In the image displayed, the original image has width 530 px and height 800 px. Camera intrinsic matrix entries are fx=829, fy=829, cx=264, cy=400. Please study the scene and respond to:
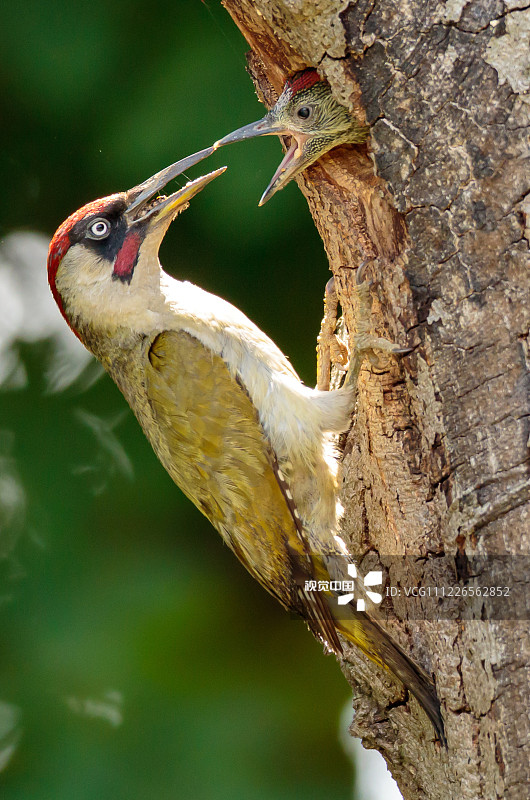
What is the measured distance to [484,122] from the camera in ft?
6.19

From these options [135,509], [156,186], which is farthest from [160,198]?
[135,509]

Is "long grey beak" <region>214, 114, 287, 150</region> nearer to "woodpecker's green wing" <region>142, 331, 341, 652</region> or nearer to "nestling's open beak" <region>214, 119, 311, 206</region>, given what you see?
"nestling's open beak" <region>214, 119, 311, 206</region>

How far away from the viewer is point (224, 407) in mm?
2693

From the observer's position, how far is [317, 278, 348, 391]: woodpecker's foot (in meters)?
2.93

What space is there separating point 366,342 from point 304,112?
0.67m

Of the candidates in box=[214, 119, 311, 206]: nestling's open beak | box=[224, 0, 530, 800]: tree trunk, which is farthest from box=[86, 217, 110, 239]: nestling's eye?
box=[224, 0, 530, 800]: tree trunk

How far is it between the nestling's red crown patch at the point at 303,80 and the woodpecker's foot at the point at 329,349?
2.56 feet

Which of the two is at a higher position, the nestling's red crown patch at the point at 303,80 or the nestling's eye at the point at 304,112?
the nestling's red crown patch at the point at 303,80

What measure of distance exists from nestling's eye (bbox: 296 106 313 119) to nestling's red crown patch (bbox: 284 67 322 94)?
0.16 feet

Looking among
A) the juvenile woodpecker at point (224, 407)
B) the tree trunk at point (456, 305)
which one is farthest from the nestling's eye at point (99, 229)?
the tree trunk at point (456, 305)

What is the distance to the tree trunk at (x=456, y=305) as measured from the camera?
189cm

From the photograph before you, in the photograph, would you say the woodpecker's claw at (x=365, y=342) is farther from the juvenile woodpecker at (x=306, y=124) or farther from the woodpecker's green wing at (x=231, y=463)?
the woodpecker's green wing at (x=231, y=463)

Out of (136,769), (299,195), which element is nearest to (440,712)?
(136,769)

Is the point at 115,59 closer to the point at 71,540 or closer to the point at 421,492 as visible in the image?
the point at 71,540
